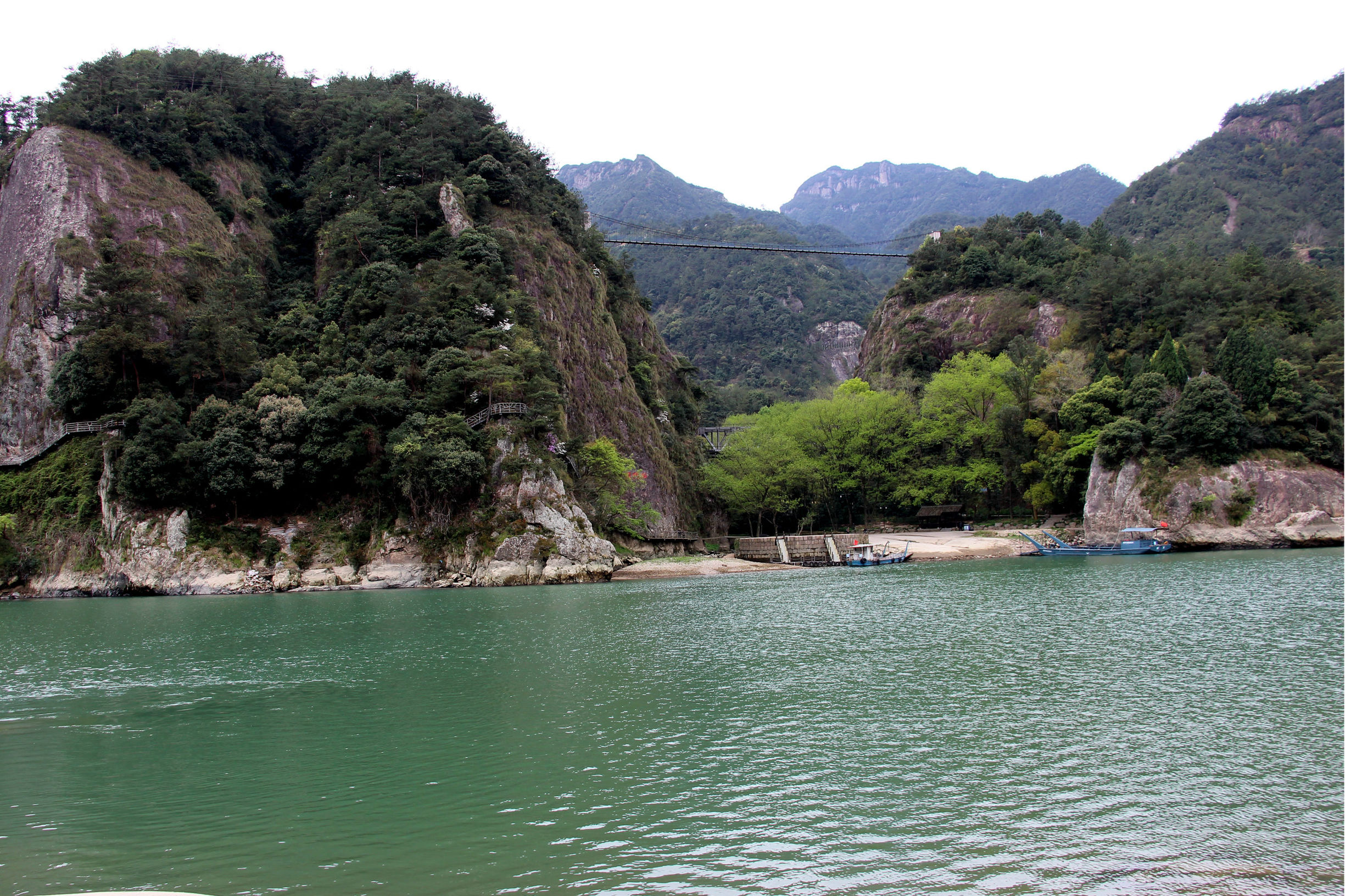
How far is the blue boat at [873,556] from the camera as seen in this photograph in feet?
165

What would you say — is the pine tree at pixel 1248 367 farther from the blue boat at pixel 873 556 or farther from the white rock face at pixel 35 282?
the white rock face at pixel 35 282

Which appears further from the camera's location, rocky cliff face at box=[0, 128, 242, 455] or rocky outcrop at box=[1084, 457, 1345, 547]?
rocky cliff face at box=[0, 128, 242, 455]

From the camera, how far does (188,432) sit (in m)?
47.9

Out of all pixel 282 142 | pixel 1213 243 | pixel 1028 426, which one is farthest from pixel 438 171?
pixel 1213 243

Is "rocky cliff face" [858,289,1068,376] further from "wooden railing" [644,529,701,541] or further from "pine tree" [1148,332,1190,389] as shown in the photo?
"wooden railing" [644,529,701,541]

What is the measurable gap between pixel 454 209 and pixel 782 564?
36607 mm

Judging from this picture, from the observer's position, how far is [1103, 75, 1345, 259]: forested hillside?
314 ft

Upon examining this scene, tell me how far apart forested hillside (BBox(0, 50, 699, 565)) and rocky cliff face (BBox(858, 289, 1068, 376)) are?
23312mm

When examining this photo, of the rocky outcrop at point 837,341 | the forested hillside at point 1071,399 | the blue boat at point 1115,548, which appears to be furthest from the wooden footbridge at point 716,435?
the rocky outcrop at point 837,341

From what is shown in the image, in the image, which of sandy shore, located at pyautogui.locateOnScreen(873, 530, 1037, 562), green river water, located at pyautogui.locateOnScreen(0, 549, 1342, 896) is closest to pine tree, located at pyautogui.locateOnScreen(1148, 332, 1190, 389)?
sandy shore, located at pyautogui.locateOnScreen(873, 530, 1037, 562)

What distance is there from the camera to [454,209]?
61.5 metres

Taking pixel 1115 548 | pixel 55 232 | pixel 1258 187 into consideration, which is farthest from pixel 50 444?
pixel 1258 187

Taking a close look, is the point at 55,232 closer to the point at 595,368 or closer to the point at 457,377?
the point at 457,377

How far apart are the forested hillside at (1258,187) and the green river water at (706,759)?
92004 mm
